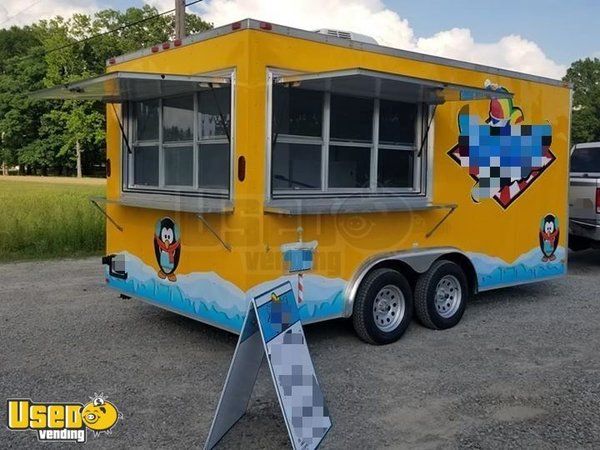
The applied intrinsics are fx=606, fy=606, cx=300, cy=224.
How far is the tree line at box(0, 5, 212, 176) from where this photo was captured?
52.2m

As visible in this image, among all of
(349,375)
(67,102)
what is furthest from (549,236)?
(67,102)

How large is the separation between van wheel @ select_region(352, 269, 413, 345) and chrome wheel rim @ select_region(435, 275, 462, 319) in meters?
0.49

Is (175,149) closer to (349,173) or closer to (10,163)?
(349,173)

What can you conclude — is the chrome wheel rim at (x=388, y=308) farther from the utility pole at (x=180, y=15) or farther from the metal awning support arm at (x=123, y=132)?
the utility pole at (x=180, y=15)

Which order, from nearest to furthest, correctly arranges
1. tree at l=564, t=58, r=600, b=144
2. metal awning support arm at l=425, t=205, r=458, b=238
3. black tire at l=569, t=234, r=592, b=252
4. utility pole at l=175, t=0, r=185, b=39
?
metal awning support arm at l=425, t=205, r=458, b=238, black tire at l=569, t=234, r=592, b=252, utility pole at l=175, t=0, r=185, b=39, tree at l=564, t=58, r=600, b=144

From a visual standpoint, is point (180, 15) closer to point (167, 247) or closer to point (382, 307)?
point (167, 247)

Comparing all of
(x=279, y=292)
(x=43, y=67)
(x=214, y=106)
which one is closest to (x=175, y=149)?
(x=214, y=106)

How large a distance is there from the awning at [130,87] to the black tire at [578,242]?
749cm

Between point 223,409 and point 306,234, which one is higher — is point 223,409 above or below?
below

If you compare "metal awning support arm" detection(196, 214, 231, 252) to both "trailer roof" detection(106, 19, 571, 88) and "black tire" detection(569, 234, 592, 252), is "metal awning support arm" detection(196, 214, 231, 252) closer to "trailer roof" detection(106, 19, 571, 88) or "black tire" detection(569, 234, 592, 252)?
"trailer roof" detection(106, 19, 571, 88)

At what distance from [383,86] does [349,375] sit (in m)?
2.49

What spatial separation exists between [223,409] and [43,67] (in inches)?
2433

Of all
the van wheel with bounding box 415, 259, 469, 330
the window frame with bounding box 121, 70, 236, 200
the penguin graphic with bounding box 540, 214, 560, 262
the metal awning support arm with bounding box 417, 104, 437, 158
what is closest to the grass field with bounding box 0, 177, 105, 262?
the window frame with bounding box 121, 70, 236, 200

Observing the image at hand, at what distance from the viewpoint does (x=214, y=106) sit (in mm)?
5410
